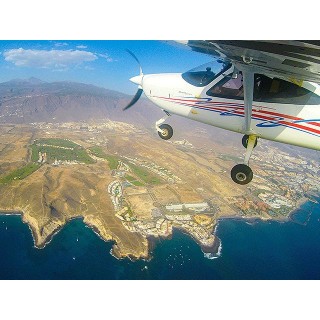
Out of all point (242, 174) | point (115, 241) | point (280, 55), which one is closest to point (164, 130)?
point (242, 174)

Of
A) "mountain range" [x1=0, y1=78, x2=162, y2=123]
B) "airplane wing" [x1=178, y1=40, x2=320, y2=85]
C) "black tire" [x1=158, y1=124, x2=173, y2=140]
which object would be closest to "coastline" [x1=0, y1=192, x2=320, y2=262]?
"black tire" [x1=158, y1=124, x2=173, y2=140]

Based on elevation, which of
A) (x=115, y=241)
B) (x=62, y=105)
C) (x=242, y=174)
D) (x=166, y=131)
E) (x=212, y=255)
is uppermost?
(x=242, y=174)

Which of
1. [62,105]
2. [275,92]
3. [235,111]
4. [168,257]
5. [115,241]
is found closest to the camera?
[275,92]

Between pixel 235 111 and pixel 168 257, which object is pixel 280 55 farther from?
pixel 168 257

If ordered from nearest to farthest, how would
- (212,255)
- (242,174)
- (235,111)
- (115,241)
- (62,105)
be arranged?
(235,111)
(242,174)
(212,255)
(115,241)
(62,105)

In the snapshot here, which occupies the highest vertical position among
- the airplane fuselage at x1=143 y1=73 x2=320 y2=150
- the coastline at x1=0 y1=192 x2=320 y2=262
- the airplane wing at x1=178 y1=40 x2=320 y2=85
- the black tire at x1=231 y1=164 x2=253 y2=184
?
the airplane wing at x1=178 y1=40 x2=320 y2=85

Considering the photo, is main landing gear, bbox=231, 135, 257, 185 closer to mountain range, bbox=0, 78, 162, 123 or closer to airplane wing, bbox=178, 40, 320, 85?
airplane wing, bbox=178, 40, 320, 85

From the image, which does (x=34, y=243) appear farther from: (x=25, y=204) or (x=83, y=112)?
(x=83, y=112)
